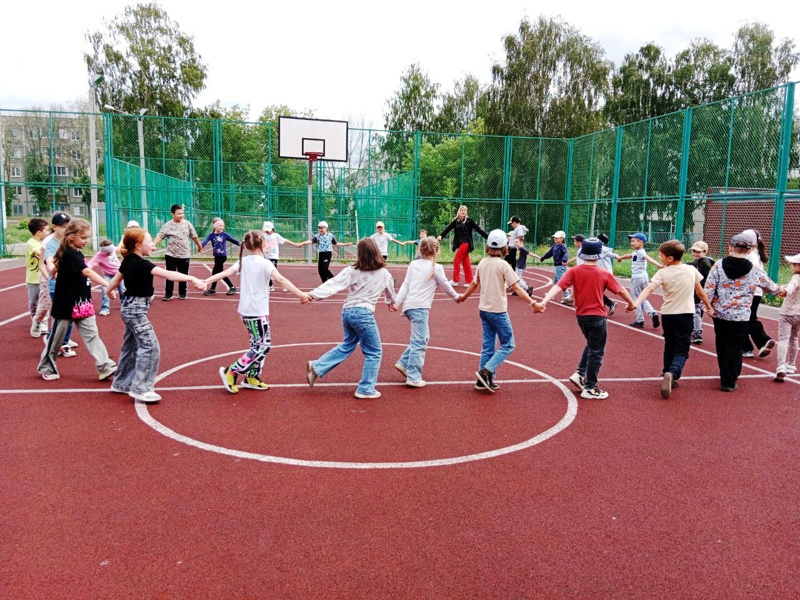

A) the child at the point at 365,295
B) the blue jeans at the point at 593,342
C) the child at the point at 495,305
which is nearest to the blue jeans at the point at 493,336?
the child at the point at 495,305

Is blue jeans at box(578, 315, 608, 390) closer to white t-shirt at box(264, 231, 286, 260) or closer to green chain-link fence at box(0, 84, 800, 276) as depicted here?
white t-shirt at box(264, 231, 286, 260)

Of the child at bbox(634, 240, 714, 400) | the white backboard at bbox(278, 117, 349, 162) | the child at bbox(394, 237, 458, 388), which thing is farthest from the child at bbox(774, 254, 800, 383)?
the white backboard at bbox(278, 117, 349, 162)

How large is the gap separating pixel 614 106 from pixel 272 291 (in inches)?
1360

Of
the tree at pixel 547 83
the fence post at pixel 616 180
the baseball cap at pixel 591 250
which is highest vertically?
the tree at pixel 547 83

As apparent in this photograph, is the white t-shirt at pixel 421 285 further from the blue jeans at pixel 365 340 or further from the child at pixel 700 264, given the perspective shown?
the child at pixel 700 264

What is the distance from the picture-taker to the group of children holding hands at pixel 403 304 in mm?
6328

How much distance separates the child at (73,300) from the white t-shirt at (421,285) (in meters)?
3.18

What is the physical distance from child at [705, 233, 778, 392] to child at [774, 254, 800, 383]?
18.4 inches

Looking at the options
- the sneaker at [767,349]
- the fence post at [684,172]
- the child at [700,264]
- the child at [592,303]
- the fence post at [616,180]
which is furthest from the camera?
the fence post at [616,180]

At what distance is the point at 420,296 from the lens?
702 cm

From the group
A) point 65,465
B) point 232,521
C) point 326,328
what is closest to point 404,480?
point 232,521

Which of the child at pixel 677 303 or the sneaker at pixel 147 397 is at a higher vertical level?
the child at pixel 677 303

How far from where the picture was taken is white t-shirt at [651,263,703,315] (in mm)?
7125

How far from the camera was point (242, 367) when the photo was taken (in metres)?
6.62
